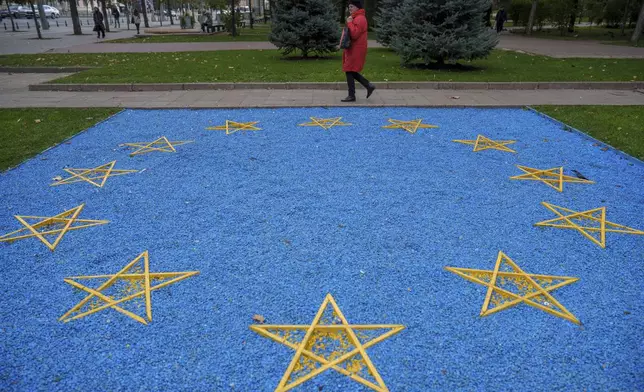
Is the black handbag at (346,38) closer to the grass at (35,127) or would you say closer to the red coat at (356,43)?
the red coat at (356,43)

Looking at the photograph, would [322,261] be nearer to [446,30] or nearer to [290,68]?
[446,30]

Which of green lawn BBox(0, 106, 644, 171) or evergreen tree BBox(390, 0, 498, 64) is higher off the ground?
evergreen tree BBox(390, 0, 498, 64)

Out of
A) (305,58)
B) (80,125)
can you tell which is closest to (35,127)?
(80,125)

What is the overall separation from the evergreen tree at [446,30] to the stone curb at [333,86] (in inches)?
74.7

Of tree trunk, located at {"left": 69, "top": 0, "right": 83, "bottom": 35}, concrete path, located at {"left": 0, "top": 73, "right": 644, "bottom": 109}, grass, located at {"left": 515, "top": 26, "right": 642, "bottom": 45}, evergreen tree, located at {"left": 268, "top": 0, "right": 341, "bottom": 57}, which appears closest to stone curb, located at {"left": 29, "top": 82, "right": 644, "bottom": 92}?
concrete path, located at {"left": 0, "top": 73, "right": 644, "bottom": 109}

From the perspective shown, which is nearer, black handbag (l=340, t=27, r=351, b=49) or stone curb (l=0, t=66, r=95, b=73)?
black handbag (l=340, t=27, r=351, b=49)

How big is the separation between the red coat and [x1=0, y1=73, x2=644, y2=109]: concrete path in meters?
0.87

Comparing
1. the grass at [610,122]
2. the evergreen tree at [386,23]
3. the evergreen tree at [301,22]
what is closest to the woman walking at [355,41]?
the grass at [610,122]

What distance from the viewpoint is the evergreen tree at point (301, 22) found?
1639 centimetres

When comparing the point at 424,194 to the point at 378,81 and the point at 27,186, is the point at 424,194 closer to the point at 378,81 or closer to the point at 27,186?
the point at 27,186

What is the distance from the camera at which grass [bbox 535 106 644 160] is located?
24.0 ft

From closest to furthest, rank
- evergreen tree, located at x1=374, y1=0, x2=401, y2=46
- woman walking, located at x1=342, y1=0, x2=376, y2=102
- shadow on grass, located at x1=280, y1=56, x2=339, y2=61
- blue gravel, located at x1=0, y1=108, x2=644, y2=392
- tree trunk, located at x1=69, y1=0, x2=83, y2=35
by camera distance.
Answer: blue gravel, located at x1=0, y1=108, x2=644, y2=392
woman walking, located at x1=342, y1=0, x2=376, y2=102
shadow on grass, located at x1=280, y1=56, x2=339, y2=61
evergreen tree, located at x1=374, y1=0, x2=401, y2=46
tree trunk, located at x1=69, y1=0, x2=83, y2=35

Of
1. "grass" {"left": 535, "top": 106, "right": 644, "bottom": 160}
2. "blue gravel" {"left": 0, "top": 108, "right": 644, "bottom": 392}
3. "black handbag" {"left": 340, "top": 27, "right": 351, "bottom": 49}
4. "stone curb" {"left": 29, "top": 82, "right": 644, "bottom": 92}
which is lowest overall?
"blue gravel" {"left": 0, "top": 108, "right": 644, "bottom": 392}

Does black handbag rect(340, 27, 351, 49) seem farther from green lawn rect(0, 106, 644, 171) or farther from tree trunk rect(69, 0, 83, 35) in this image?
tree trunk rect(69, 0, 83, 35)
